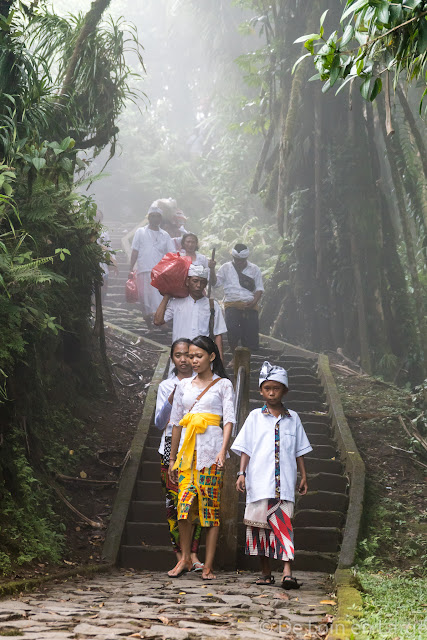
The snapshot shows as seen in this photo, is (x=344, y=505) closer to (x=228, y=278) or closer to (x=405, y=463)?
(x=405, y=463)

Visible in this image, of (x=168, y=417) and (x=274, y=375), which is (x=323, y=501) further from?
(x=274, y=375)

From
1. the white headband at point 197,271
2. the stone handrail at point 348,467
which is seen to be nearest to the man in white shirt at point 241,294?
the stone handrail at point 348,467

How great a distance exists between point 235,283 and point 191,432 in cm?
554

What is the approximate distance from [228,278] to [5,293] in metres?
5.40

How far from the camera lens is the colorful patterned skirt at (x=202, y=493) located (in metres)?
5.65

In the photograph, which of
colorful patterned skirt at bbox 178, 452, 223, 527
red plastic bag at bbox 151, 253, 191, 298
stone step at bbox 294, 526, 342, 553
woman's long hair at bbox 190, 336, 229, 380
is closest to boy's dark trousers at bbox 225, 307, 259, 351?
red plastic bag at bbox 151, 253, 191, 298

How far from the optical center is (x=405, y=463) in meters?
9.26

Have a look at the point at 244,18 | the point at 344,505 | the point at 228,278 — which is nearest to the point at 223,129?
the point at 244,18

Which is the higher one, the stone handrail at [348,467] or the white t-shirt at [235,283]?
the white t-shirt at [235,283]

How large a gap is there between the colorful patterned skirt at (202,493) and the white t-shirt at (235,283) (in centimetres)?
544

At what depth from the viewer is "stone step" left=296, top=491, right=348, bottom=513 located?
7.90 metres

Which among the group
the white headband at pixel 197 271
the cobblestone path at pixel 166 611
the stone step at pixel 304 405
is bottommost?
the cobblestone path at pixel 166 611

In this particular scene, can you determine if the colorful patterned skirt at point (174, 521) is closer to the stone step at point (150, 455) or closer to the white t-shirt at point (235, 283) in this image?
the stone step at point (150, 455)

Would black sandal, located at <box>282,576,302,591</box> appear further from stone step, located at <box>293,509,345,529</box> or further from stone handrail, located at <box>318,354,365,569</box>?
stone step, located at <box>293,509,345,529</box>
